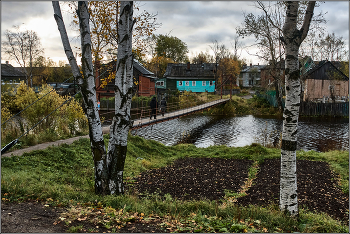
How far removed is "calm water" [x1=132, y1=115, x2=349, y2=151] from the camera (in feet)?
51.2

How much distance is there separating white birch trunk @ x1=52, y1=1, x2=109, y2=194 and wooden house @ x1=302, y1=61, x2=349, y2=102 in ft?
96.2

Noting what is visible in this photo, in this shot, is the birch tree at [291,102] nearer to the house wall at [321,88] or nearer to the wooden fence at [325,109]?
the wooden fence at [325,109]

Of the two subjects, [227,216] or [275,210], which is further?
[275,210]

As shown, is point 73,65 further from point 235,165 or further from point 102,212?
point 235,165

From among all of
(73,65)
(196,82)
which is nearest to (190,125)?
(73,65)

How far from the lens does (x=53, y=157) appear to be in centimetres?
767

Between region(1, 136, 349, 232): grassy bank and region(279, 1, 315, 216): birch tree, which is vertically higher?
region(279, 1, 315, 216): birch tree

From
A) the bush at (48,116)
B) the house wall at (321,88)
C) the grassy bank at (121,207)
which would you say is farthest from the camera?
the house wall at (321,88)

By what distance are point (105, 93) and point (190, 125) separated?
16.5 m

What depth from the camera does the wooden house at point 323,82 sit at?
99.0ft

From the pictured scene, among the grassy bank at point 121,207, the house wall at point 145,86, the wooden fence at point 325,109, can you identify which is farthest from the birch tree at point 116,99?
the house wall at point 145,86

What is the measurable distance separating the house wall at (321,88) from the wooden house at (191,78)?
16259 millimetres

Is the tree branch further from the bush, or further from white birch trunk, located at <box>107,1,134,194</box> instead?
the bush

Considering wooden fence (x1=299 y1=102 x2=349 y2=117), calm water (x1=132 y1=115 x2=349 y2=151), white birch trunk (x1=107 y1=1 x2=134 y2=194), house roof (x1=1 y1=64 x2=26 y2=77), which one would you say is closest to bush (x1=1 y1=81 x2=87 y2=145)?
calm water (x1=132 y1=115 x2=349 y2=151)
